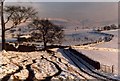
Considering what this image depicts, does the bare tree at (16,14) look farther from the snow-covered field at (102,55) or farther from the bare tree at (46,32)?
the bare tree at (46,32)

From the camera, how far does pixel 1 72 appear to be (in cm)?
2303

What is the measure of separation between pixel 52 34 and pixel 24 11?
19.6 m

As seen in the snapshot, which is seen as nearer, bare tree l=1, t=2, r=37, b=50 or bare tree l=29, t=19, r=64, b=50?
bare tree l=1, t=2, r=37, b=50

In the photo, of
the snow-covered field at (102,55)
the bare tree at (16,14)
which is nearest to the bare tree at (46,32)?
the snow-covered field at (102,55)

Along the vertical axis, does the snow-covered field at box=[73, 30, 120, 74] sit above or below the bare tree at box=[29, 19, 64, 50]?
below

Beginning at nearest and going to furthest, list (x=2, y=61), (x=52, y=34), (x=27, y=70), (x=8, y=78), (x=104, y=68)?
(x=8, y=78)
(x=27, y=70)
(x=2, y=61)
(x=104, y=68)
(x=52, y=34)

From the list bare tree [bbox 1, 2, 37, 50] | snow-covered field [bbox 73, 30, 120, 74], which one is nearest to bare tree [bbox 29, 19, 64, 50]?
snow-covered field [bbox 73, 30, 120, 74]

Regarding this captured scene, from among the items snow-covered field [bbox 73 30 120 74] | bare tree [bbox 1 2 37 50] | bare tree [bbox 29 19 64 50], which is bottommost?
snow-covered field [bbox 73 30 120 74]

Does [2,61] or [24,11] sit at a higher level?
[24,11]

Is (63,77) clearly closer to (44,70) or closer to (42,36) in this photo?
(44,70)

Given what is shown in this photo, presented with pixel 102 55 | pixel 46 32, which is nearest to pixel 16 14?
pixel 102 55

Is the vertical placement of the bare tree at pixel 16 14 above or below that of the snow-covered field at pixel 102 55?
above

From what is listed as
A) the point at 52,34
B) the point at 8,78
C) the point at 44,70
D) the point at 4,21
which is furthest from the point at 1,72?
the point at 52,34

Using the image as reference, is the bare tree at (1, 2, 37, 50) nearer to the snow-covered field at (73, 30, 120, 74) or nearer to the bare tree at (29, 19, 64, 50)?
the snow-covered field at (73, 30, 120, 74)
